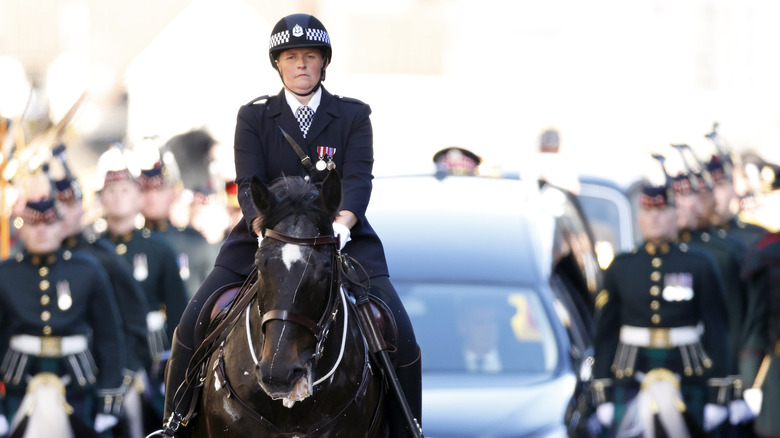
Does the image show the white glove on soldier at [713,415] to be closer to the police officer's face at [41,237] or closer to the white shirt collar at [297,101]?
the police officer's face at [41,237]

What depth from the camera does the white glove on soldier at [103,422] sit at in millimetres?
10906

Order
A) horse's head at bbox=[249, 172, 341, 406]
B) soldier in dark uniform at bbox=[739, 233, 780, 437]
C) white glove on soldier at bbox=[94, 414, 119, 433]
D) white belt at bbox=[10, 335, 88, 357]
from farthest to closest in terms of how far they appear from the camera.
→ 1. white glove on soldier at bbox=[94, 414, 119, 433]
2. white belt at bbox=[10, 335, 88, 357]
3. soldier in dark uniform at bbox=[739, 233, 780, 437]
4. horse's head at bbox=[249, 172, 341, 406]

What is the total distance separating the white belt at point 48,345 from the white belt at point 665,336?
3.54m

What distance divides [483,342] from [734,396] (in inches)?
101

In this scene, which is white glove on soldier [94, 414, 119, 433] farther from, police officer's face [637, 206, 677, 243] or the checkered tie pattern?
the checkered tie pattern

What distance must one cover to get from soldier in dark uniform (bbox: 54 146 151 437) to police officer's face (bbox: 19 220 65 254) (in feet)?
2.06

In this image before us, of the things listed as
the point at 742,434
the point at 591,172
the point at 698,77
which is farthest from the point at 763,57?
the point at 742,434

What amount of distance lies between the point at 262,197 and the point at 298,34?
2.93 ft

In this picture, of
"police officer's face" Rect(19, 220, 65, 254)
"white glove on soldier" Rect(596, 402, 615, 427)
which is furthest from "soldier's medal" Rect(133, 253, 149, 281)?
"white glove on soldier" Rect(596, 402, 615, 427)

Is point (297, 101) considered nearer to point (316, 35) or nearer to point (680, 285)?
point (316, 35)

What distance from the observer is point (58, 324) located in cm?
1088

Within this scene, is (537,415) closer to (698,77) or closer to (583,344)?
(583,344)

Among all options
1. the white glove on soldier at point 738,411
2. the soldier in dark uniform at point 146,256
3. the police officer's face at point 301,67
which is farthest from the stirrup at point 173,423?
the soldier in dark uniform at point 146,256

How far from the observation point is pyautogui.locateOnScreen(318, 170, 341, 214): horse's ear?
20.4 ft
